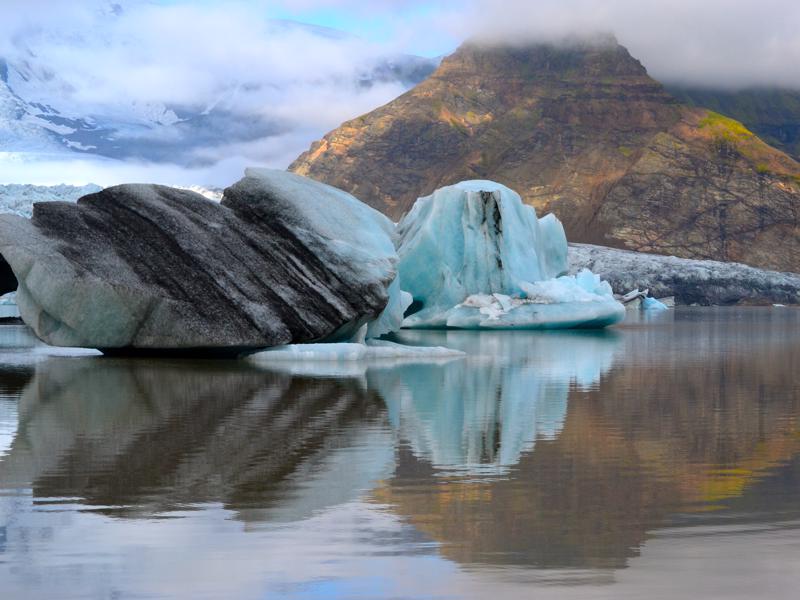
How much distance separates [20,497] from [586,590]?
3612mm

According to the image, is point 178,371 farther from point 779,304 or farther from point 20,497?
point 779,304

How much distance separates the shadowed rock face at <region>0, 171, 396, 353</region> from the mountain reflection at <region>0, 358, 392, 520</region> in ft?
8.94

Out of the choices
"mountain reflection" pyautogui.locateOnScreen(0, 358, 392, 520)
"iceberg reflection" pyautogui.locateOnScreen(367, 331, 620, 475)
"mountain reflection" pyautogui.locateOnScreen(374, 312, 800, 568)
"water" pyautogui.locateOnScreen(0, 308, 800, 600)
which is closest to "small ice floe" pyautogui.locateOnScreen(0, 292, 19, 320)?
"iceberg reflection" pyautogui.locateOnScreen(367, 331, 620, 475)

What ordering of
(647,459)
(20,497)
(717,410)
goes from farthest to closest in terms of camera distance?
(717,410), (647,459), (20,497)

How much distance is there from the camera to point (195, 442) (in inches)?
357

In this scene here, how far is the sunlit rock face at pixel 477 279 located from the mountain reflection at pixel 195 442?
20.9 m

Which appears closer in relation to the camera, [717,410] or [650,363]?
[717,410]

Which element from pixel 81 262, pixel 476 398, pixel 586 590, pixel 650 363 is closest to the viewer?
pixel 586 590

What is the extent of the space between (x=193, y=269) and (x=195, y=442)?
9529 mm

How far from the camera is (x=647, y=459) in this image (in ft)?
27.4

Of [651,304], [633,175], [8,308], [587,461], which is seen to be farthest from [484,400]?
[633,175]

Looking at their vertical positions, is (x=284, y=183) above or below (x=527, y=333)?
above

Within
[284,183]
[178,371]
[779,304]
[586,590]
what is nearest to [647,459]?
[586,590]

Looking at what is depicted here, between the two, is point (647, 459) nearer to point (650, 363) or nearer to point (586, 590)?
point (586, 590)
